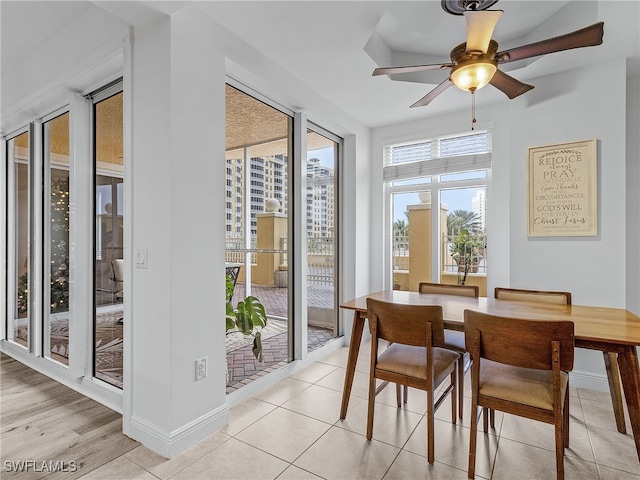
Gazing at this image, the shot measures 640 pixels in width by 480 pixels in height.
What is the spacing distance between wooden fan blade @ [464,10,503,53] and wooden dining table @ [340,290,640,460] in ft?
5.08

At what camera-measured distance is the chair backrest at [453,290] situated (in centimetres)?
276

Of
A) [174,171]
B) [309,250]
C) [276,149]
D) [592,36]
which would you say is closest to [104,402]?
[174,171]

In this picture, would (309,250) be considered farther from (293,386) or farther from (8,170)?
(8,170)

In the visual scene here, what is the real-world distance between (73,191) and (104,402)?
5.52ft

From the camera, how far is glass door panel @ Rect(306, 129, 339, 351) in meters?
3.67

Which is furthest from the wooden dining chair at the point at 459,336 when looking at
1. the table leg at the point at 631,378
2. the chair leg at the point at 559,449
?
the table leg at the point at 631,378

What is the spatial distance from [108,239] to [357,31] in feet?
8.08

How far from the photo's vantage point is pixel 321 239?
384 centimetres

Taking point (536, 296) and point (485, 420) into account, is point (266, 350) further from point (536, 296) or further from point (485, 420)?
point (536, 296)

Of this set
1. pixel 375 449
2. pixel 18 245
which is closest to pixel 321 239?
pixel 375 449

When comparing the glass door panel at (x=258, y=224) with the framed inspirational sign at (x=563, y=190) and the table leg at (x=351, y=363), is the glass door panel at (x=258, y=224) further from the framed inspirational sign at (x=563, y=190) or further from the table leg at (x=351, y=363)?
the framed inspirational sign at (x=563, y=190)

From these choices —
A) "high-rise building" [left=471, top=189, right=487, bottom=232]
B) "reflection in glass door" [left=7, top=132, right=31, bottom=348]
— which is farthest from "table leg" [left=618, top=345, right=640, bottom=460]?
"reflection in glass door" [left=7, top=132, right=31, bottom=348]

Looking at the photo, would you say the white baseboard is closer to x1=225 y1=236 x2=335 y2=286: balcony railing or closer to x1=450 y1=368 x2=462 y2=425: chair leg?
x1=225 y1=236 x2=335 y2=286: balcony railing

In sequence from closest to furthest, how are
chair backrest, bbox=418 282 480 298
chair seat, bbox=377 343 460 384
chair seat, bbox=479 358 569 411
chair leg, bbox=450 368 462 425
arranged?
1. chair seat, bbox=479 358 569 411
2. chair seat, bbox=377 343 460 384
3. chair leg, bbox=450 368 462 425
4. chair backrest, bbox=418 282 480 298
